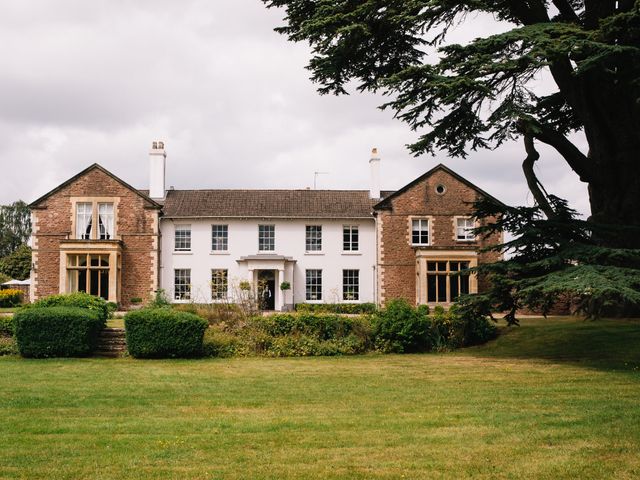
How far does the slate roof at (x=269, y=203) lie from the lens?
123 ft

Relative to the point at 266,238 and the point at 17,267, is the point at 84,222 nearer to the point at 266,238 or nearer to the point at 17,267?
the point at 266,238

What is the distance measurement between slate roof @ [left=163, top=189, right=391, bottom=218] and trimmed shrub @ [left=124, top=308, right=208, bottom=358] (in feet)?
62.0

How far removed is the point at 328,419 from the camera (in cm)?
952

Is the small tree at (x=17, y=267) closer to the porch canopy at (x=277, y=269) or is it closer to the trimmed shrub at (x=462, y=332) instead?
the porch canopy at (x=277, y=269)

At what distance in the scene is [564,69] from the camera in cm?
1617

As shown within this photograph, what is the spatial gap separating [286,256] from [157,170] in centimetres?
874

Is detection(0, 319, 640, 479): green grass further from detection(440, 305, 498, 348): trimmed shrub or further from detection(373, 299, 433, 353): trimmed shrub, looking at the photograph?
detection(440, 305, 498, 348): trimmed shrub

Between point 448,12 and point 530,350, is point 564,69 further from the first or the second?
point 530,350

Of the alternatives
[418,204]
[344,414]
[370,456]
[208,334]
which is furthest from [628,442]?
[418,204]

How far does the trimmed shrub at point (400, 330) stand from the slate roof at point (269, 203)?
1775 cm

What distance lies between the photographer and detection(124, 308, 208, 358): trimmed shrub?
18156mm

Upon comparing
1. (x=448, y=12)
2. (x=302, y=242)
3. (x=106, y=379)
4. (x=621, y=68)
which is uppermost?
(x=448, y=12)

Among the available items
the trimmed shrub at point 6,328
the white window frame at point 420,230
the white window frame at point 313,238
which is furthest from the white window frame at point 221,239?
the trimmed shrub at point 6,328

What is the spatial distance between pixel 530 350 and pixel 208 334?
9.00m
